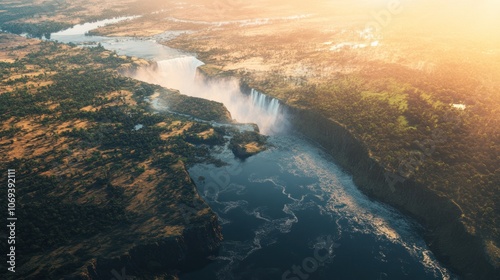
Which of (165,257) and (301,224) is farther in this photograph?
(301,224)

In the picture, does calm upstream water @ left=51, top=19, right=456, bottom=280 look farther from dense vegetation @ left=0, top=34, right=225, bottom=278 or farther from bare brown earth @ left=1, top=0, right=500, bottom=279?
dense vegetation @ left=0, top=34, right=225, bottom=278

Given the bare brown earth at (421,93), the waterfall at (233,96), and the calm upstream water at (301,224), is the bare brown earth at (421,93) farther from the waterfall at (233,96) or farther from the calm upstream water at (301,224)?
the calm upstream water at (301,224)

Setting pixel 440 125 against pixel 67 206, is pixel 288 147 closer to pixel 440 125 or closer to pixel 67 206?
pixel 440 125

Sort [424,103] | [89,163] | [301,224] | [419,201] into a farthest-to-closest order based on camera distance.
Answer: [424,103], [89,163], [419,201], [301,224]

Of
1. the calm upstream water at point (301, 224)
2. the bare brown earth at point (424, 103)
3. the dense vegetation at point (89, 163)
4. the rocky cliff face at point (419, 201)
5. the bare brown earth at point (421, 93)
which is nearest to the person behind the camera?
the rocky cliff face at point (419, 201)

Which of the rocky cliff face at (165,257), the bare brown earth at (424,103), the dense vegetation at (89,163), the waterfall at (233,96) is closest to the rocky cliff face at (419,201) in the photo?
the bare brown earth at (424,103)

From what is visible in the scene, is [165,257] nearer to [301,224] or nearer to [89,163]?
[301,224]

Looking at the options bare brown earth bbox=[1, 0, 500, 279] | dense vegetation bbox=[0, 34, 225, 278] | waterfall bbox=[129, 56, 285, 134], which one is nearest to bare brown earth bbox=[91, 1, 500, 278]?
bare brown earth bbox=[1, 0, 500, 279]

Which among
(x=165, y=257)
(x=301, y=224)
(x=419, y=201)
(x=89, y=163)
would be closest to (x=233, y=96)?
(x=89, y=163)
